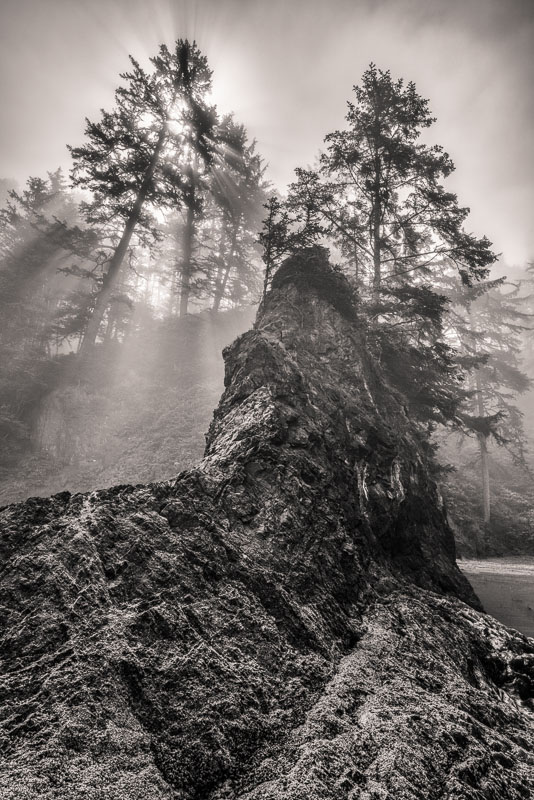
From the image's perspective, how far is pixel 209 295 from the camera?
29.3 meters

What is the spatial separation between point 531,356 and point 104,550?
2442 inches

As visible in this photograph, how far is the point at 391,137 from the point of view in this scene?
45.2 feet

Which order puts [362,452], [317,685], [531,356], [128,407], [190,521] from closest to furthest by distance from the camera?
1. [317,685]
2. [190,521]
3. [362,452]
4. [128,407]
5. [531,356]

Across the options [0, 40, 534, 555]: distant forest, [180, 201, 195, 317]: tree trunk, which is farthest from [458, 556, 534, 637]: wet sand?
[180, 201, 195, 317]: tree trunk

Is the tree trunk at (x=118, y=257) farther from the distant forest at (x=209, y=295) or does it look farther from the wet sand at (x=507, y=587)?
the wet sand at (x=507, y=587)

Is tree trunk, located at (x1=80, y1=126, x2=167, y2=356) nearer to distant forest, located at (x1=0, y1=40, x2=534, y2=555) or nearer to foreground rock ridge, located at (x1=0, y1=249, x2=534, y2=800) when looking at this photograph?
distant forest, located at (x1=0, y1=40, x2=534, y2=555)

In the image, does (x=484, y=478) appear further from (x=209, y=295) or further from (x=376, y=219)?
(x=209, y=295)

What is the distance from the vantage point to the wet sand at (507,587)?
8.05 m

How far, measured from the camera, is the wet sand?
8.05 m

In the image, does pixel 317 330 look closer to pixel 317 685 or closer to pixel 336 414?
pixel 336 414

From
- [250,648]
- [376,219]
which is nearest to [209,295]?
[376,219]

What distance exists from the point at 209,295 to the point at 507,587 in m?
26.7

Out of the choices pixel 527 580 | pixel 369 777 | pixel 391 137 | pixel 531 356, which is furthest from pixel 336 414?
pixel 531 356

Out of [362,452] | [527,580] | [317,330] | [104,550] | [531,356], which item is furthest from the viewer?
[531,356]
